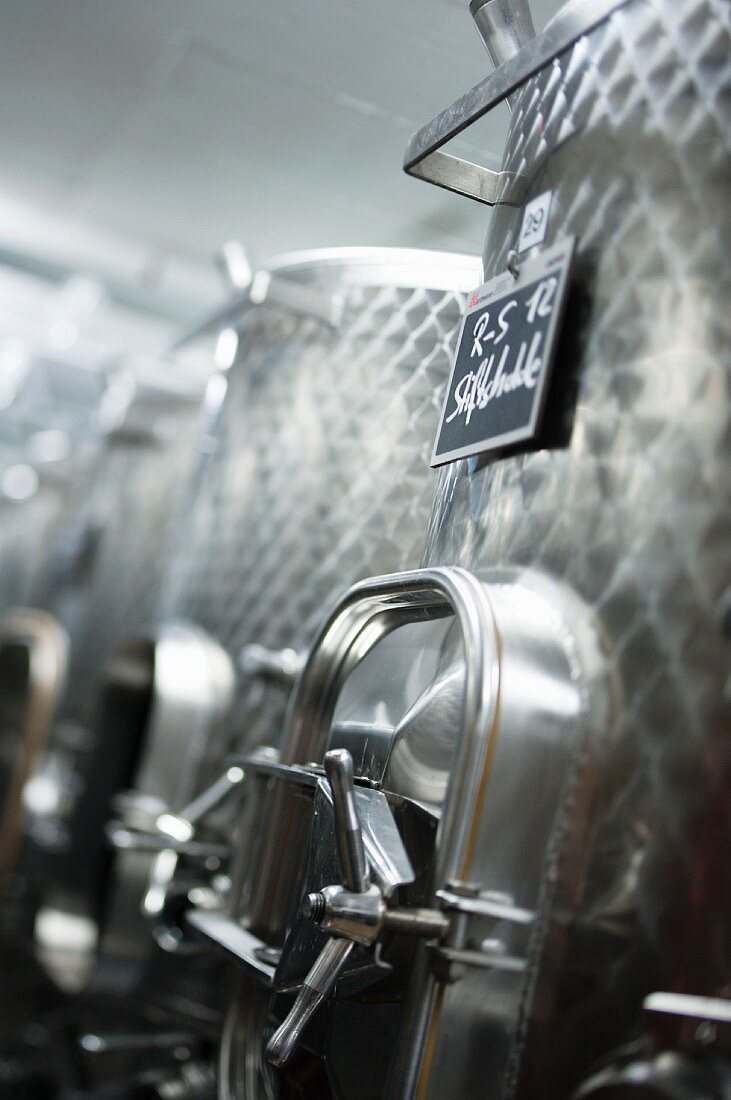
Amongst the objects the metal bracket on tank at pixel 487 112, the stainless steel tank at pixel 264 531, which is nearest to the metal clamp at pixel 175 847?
the stainless steel tank at pixel 264 531

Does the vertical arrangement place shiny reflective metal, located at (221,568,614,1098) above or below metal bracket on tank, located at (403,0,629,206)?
below

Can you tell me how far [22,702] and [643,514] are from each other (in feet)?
12.8

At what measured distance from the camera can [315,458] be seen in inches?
88.3

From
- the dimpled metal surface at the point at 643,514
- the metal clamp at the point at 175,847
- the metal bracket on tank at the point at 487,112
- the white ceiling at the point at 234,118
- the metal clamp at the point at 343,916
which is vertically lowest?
the metal clamp at the point at 175,847

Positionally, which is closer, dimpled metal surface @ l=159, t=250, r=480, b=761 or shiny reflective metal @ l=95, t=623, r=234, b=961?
dimpled metal surface @ l=159, t=250, r=480, b=761

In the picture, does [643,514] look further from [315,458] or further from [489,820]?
[315,458]

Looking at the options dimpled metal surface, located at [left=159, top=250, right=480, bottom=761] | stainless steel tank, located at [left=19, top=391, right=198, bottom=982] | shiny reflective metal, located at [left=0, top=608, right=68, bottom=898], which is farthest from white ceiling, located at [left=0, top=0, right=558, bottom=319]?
shiny reflective metal, located at [left=0, top=608, right=68, bottom=898]

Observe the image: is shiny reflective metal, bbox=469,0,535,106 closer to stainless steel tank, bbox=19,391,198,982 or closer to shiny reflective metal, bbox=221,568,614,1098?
shiny reflective metal, bbox=221,568,614,1098

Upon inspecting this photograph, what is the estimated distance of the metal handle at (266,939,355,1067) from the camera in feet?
3.86

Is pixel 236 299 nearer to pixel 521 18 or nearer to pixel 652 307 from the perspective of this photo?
pixel 521 18

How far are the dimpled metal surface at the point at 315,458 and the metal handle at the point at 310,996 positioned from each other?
66cm

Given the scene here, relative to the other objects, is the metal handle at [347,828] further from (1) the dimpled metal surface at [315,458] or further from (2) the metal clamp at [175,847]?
(2) the metal clamp at [175,847]

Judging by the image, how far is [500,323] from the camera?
1.38 metres

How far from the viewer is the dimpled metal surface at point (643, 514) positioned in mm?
1012
